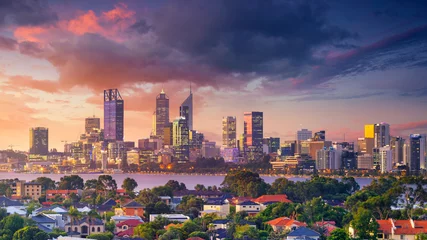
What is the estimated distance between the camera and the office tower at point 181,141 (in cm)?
11314

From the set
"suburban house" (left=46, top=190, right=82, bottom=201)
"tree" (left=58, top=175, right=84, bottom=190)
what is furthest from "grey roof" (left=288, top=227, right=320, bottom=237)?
"tree" (left=58, top=175, right=84, bottom=190)

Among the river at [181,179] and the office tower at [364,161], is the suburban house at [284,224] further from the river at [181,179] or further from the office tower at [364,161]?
the office tower at [364,161]

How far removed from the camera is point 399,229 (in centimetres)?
2198

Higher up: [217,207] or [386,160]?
[386,160]

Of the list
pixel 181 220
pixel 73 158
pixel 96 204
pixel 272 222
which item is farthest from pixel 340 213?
pixel 73 158

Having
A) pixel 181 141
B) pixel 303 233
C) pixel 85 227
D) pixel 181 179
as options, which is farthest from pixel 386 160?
pixel 303 233

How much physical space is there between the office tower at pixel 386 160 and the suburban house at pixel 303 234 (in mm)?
73795

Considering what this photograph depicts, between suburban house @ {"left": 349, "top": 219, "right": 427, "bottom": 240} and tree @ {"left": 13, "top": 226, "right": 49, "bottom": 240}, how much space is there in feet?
28.0

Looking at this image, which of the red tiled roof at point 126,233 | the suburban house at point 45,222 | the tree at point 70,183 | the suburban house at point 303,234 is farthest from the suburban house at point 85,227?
the tree at point 70,183

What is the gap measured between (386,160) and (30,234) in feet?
257

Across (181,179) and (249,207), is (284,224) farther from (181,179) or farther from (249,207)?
(181,179)

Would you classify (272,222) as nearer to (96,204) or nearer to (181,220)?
(181,220)

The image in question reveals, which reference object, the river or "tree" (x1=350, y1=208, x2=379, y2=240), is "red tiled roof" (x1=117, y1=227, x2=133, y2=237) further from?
the river

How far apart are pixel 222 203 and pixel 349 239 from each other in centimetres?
1256
